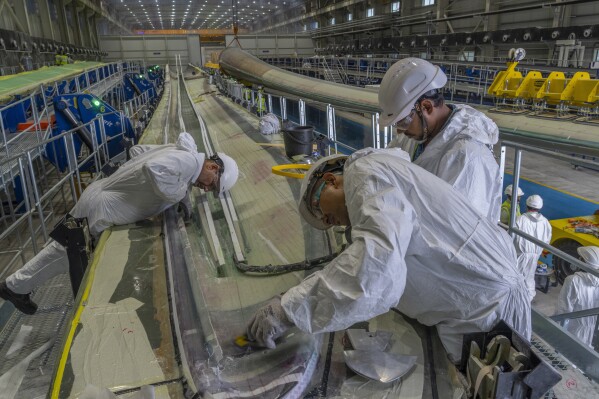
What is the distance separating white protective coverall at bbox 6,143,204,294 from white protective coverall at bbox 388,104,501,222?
1.51 metres

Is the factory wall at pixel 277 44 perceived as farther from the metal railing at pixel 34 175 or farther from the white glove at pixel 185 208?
the white glove at pixel 185 208

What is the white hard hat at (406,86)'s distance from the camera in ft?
5.90

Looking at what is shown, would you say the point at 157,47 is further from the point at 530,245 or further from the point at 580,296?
the point at 580,296

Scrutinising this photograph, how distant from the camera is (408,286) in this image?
1.25 metres

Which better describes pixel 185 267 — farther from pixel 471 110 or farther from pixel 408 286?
pixel 471 110

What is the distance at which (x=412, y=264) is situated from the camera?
1.18 meters

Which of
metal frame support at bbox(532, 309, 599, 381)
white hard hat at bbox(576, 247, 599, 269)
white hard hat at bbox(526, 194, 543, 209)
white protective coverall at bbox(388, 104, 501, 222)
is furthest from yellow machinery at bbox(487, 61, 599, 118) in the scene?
metal frame support at bbox(532, 309, 599, 381)

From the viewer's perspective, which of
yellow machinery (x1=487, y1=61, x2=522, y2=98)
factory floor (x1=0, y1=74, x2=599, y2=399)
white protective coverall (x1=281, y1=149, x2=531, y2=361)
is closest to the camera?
white protective coverall (x1=281, y1=149, x2=531, y2=361)

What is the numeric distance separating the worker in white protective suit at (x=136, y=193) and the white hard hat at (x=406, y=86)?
1384mm

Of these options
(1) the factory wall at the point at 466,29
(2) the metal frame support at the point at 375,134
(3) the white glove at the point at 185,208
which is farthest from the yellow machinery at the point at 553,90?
(3) the white glove at the point at 185,208

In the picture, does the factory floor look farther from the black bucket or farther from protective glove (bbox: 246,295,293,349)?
protective glove (bbox: 246,295,293,349)

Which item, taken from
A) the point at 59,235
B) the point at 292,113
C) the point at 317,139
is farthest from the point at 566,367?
the point at 292,113

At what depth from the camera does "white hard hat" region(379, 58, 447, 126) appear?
5.90 ft

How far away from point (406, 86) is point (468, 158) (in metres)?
0.40
